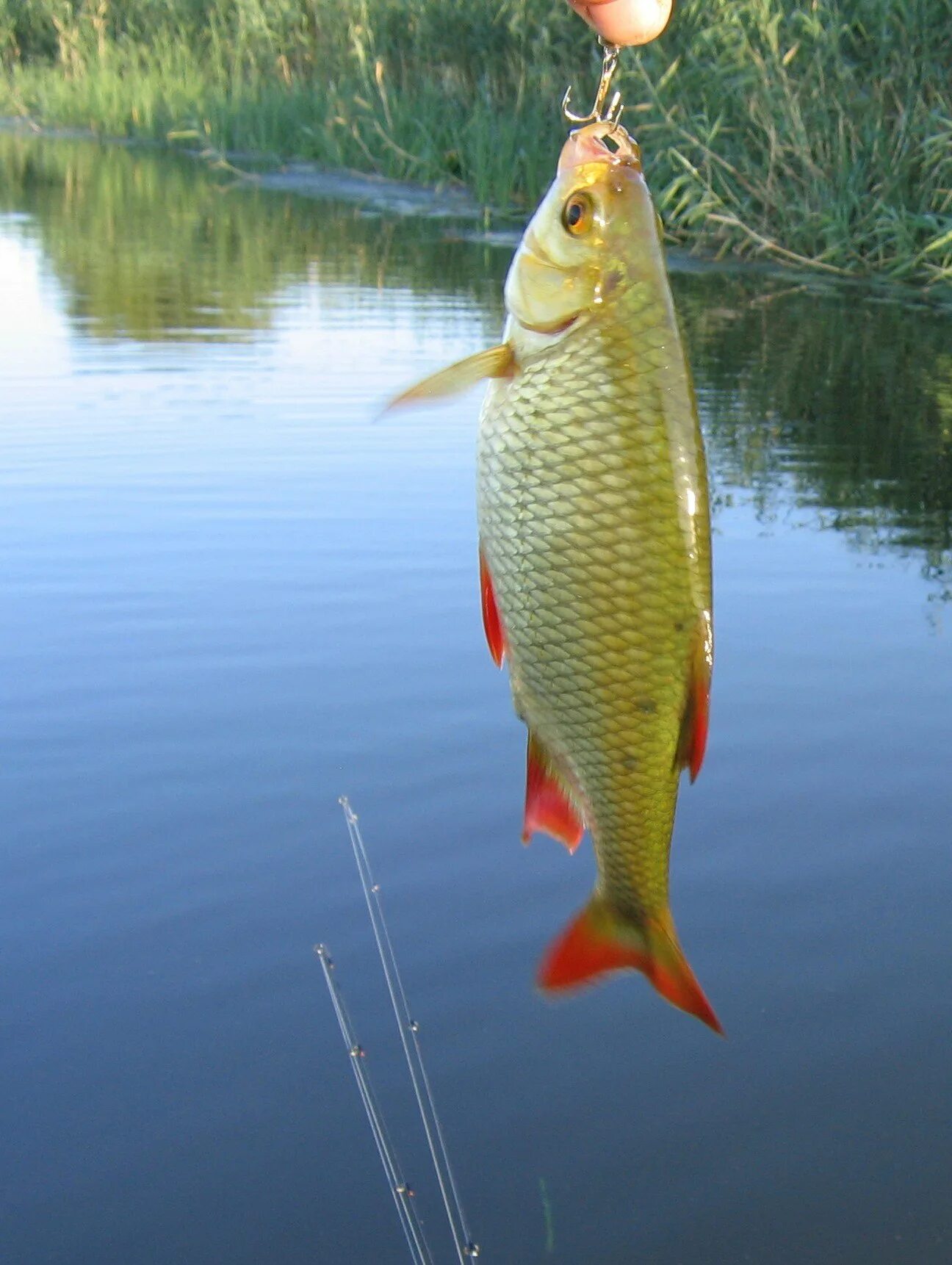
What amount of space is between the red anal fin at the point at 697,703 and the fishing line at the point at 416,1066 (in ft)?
4.52

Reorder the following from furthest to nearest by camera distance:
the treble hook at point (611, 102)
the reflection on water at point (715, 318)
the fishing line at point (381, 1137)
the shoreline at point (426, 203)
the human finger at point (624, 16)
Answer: the shoreline at point (426, 203) < the reflection on water at point (715, 318) < the fishing line at point (381, 1137) < the human finger at point (624, 16) < the treble hook at point (611, 102)

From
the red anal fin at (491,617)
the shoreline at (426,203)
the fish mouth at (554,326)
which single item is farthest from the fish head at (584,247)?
the shoreline at (426,203)

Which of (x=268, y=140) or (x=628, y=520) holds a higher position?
(x=628, y=520)

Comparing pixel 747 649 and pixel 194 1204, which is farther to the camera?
pixel 747 649

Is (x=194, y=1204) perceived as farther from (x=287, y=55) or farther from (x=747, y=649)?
(x=287, y=55)

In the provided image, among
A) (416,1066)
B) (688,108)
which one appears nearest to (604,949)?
(416,1066)

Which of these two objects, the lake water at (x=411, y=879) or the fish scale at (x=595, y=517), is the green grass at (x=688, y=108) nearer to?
the lake water at (x=411, y=879)

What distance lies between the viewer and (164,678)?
4.91m

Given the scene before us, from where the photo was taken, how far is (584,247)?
5.25 ft

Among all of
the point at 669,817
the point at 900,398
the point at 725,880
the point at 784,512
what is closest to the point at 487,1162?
the point at 725,880

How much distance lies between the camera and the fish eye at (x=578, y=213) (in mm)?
1619

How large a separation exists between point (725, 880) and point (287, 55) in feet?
60.4

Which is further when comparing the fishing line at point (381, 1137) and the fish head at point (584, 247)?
the fishing line at point (381, 1137)

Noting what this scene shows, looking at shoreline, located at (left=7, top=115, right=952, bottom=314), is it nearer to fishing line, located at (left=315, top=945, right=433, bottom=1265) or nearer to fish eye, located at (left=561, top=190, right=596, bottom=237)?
fishing line, located at (left=315, top=945, right=433, bottom=1265)
